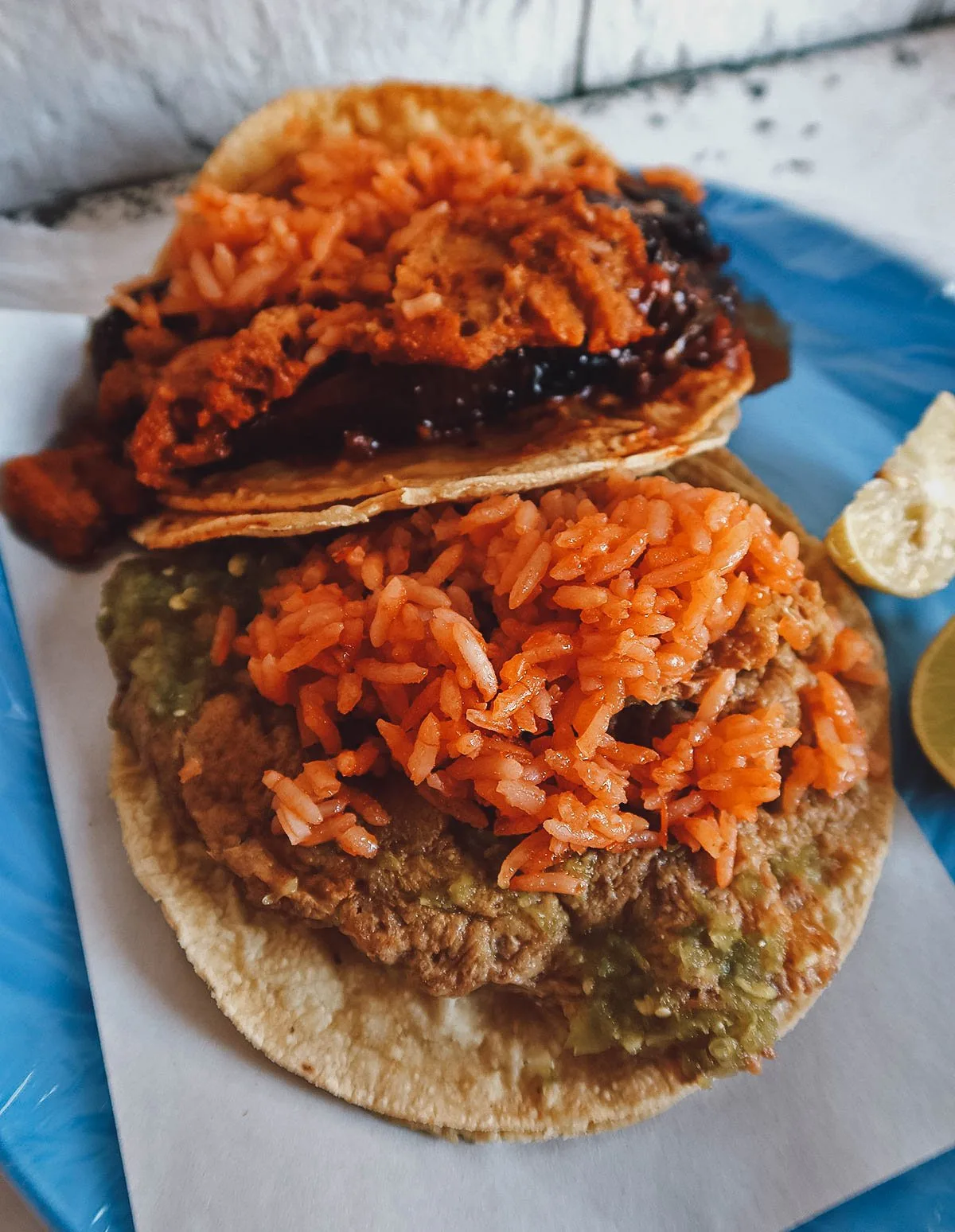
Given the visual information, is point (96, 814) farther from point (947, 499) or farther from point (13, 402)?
point (947, 499)

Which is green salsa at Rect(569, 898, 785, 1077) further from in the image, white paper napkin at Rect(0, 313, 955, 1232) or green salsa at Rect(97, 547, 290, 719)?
green salsa at Rect(97, 547, 290, 719)

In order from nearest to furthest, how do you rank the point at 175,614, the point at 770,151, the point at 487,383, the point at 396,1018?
the point at 396,1018, the point at 487,383, the point at 175,614, the point at 770,151

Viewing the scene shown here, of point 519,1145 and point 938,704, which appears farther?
point 938,704

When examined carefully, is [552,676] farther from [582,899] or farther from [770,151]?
[770,151]

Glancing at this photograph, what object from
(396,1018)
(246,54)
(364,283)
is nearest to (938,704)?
(396,1018)

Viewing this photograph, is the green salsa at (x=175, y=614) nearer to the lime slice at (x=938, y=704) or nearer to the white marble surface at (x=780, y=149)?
the white marble surface at (x=780, y=149)

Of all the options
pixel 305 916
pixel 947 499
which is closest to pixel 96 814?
pixel 305 916
